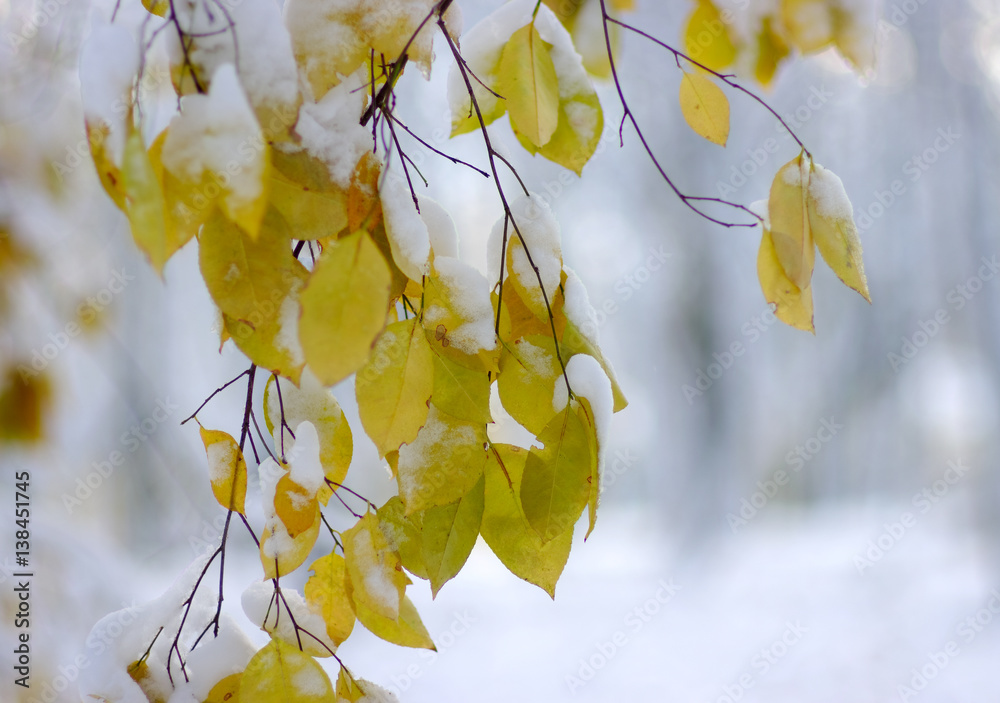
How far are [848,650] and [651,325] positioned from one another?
1.59 m

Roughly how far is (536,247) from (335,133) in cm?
9

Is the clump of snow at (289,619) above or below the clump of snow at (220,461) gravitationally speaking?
below

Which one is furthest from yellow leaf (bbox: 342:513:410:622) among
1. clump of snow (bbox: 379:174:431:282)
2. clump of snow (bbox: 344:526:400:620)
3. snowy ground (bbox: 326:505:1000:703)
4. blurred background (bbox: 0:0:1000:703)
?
snowy ground (bbox: 326:505:1000:703)

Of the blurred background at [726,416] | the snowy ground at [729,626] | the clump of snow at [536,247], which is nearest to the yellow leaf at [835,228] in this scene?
the clump of snow at [536,247]

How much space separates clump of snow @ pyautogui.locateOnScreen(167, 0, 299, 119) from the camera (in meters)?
0.17

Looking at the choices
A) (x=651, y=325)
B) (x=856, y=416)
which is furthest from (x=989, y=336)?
(x=651, y=325)

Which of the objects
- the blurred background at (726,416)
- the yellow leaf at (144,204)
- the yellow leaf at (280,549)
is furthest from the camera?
the blurred background at (726,416)

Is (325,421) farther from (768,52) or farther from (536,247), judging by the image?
(768,52)

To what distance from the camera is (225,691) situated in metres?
0.27

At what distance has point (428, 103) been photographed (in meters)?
2.07

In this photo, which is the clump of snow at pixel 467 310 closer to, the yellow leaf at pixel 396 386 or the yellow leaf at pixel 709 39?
the yellow leaf at pixel 396 386

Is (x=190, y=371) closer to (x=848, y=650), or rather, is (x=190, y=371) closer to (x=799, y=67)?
(x=848, y=650)

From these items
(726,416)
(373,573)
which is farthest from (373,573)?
(726,416)

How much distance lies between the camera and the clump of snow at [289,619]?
0.91 ft
